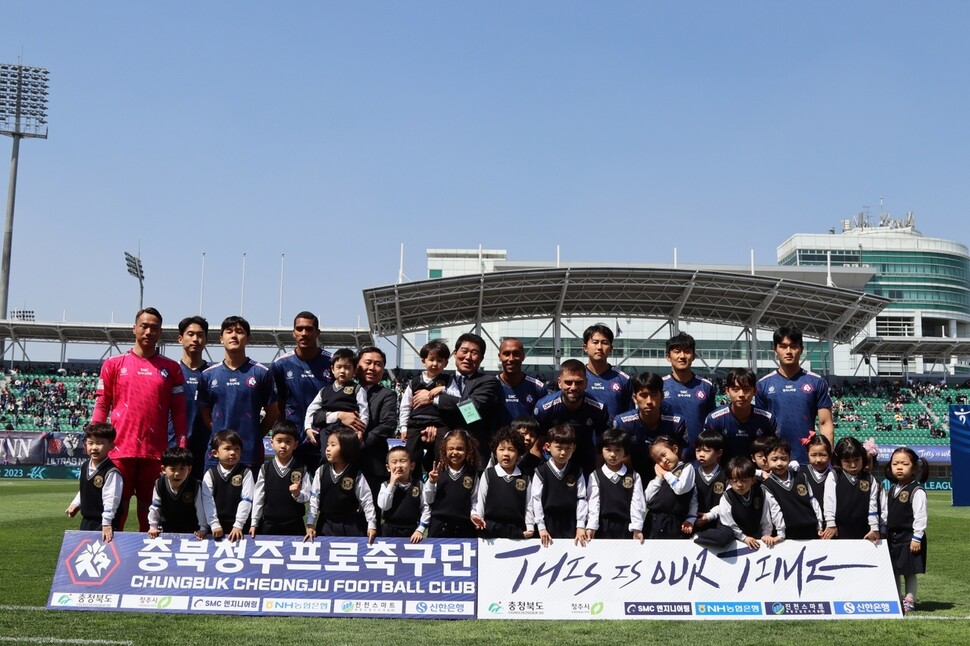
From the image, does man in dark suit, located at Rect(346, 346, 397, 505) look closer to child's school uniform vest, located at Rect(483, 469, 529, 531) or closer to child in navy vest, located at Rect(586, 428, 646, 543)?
child's school uniform vest, located at Rect(483, 469, 529, 531)

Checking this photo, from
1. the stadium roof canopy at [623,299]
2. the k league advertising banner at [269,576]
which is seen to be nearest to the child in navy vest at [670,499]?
the k league advertising banner at [269,576]

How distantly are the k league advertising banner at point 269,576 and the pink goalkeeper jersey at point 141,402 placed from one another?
37.9 inches

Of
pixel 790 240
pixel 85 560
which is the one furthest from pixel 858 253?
pixel 85 560

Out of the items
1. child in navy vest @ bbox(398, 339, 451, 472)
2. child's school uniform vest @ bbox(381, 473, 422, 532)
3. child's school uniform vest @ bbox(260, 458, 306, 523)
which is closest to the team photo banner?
Result: child's school uniform vest @ bbox(381, 473, 422, 532)

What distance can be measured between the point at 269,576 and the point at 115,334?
41320 millimetres

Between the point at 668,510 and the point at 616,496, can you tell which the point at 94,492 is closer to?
the point at 616,496

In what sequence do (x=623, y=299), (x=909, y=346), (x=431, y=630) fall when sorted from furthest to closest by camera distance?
(x=909, y=346) < (x=623, y=299) < (x=431, y=630)

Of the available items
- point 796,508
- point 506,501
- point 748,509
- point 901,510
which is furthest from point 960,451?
point 506,501

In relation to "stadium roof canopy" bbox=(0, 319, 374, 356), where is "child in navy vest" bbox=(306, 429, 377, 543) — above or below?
below

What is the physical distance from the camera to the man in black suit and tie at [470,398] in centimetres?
739

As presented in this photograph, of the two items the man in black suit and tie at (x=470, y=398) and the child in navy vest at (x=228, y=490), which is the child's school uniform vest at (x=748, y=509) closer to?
the man in black suit and tie at (x=470, y=398)

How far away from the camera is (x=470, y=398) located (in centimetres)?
738

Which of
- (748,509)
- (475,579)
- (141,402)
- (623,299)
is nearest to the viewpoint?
(475,579)

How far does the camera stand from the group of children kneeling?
673 centimetres
